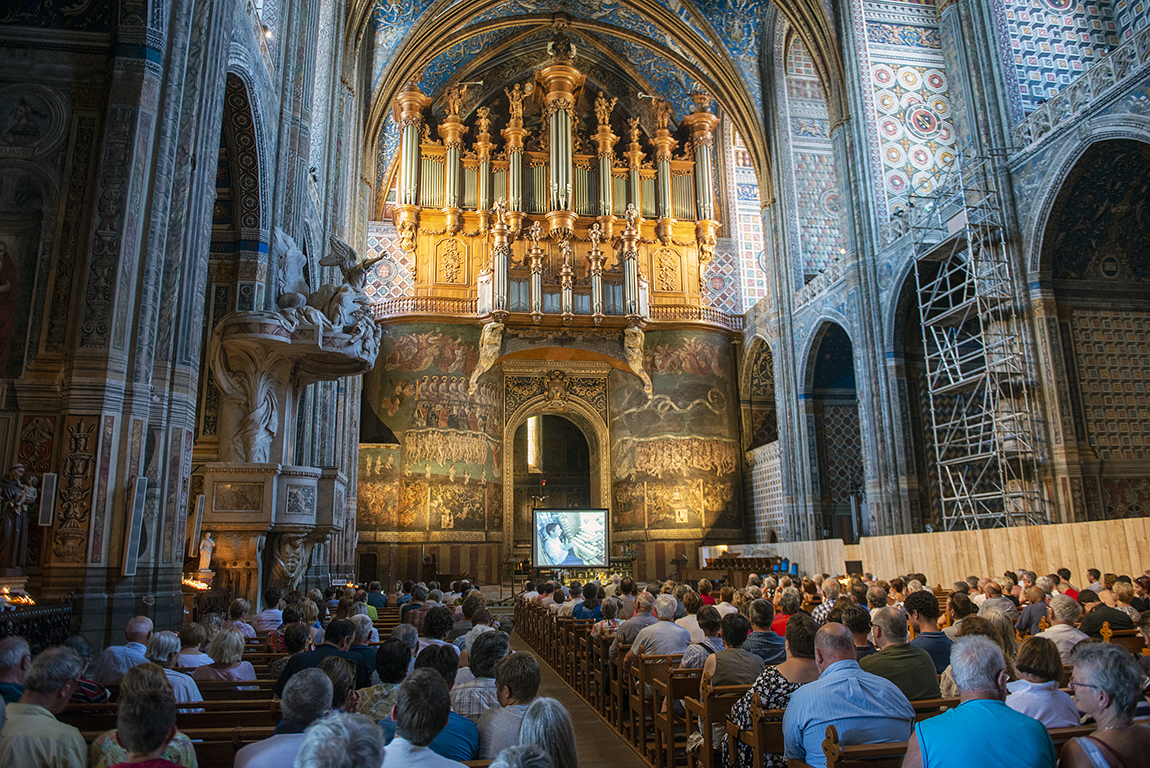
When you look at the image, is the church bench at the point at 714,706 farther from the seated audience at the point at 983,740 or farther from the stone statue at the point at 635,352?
the stone statue at the point at 635,352

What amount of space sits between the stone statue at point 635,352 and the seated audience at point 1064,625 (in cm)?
1950

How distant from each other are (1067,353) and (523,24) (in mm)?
20299

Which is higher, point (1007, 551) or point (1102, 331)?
point (1102, 331)

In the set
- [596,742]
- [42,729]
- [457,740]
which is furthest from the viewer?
[596,742]

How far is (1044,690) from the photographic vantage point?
3203 millimetres

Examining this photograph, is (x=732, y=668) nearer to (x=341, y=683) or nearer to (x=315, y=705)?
(x=341, y=683)

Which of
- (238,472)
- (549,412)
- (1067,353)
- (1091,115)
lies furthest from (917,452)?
(238,472)

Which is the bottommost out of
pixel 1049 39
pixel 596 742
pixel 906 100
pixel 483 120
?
pixel 596 742

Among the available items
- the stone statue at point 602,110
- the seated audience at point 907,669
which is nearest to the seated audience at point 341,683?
the seated audience at point 907,669

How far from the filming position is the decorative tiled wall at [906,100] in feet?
61.4

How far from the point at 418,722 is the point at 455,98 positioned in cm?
2679

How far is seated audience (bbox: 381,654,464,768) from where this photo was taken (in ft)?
8.38

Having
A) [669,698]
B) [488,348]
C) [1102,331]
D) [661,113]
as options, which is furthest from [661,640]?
[661,113]

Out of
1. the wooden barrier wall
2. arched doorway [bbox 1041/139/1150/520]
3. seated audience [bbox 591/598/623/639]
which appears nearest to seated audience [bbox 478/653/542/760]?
seated audience [bbox 591/598/623/639]
